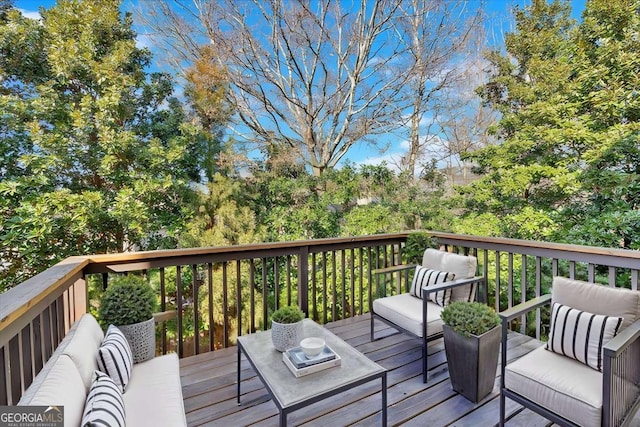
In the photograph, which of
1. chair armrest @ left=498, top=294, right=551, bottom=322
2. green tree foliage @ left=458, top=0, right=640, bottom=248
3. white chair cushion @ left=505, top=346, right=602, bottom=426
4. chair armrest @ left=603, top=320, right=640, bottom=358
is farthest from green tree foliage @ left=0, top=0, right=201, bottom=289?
chair armrest @ left=603, top=320, right=640, bottom=358

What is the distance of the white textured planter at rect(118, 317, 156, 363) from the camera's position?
193cm

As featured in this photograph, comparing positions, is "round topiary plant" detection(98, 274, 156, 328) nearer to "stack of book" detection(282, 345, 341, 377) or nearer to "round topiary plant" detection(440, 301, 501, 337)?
"stack of book" detection(282, 345, 341, 377)

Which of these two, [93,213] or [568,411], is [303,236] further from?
[568,411]

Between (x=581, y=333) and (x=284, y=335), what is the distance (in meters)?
1.72

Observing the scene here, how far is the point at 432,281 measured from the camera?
2869 mm

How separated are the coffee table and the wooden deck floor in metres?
0.32

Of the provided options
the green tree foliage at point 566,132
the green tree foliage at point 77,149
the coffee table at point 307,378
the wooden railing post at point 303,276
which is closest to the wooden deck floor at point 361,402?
the coffee table at point 307,378

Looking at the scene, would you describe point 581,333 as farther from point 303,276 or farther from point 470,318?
point 303,276

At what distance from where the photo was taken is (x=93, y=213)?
230 inches

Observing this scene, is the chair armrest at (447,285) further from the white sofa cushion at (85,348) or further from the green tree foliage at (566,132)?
the green tree foliage at (566,132)

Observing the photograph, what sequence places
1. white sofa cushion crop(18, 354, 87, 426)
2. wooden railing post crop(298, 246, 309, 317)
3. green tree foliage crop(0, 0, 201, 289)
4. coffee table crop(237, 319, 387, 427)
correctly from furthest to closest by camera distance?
green tree foliage crop(0, 0, 201, 289) < wooden railing post crop(298, 246, 309, 317) < coffee table crop(237, 319, 387, 427) < white sofa cushion crop(18, 354, 87, 426)

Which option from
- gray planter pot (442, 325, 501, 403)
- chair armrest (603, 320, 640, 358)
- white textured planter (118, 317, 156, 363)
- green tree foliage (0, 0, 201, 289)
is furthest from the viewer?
green tree foliage (0, 0, 201, 289)

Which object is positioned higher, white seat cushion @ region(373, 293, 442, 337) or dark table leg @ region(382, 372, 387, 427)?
white seat cushion @ region(373, 293, 442, 337)

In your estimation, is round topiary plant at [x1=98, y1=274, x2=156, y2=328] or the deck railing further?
round topiary plant at [x1=98, y1=274, x2=156, y2=328]
